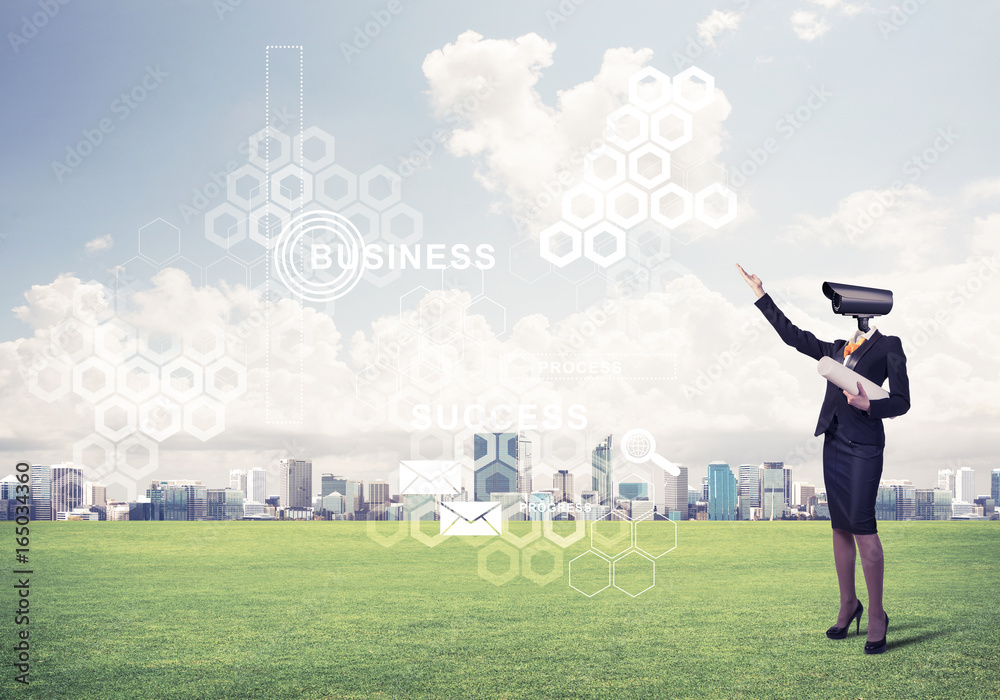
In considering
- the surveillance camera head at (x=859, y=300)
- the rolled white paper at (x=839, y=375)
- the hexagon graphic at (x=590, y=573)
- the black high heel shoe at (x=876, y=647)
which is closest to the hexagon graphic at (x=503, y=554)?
the hexagon graphic at (x=590, y=573)

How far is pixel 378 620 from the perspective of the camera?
256 inches

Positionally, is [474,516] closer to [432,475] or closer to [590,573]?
[432,475]

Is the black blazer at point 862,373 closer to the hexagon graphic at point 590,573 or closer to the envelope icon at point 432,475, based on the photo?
the hexagon graphic at point 590,573

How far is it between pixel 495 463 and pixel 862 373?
235 inches

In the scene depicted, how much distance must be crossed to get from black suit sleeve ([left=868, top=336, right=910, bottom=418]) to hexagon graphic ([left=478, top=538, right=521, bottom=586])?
4.60 m

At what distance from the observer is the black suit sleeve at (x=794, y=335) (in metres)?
5.79

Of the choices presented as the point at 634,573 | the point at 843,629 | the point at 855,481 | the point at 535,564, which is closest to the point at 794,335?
the point at 855,481

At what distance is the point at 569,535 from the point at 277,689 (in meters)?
7.58

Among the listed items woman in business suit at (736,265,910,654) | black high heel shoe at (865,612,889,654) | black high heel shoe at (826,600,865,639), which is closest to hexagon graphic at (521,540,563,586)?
black high heel shoe at (826,600,865,639)

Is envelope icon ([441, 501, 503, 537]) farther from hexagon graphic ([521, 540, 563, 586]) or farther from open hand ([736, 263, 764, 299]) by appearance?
open hand ([736, 263, 764, 299])

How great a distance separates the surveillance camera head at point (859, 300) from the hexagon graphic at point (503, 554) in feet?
15.6

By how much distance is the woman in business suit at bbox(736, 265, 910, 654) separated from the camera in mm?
5430

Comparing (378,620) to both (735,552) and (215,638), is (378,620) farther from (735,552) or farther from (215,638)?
(735,552)

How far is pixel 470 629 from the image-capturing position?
20.1ft
